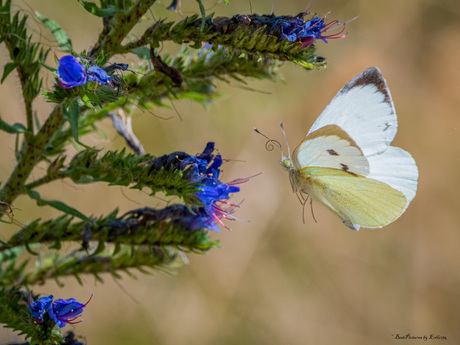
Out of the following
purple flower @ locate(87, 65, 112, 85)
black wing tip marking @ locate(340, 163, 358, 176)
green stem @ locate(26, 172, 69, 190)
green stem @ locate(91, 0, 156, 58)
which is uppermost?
black wing tip marking @ locate(340, 163, 358, 176)

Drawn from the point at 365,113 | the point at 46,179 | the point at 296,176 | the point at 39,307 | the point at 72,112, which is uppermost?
the point at 365,113

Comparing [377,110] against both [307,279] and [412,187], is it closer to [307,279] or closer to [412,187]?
[412,187]

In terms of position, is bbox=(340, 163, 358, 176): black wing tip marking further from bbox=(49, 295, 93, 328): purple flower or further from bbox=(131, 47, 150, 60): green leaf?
bbox=(49, 295, 93, 328): purple flower

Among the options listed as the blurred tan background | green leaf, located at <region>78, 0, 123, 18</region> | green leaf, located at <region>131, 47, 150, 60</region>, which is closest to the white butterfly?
green leaf, located at <region>131, 47, 150, 60</region>

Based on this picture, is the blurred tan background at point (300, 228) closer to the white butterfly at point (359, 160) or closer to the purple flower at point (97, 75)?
the white butterfly at point (359, 160)

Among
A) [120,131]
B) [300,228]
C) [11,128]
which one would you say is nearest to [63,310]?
[11,128]

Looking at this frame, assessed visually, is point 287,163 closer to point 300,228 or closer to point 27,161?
point 27,161

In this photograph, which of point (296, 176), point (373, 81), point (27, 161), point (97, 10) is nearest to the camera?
point (97, 10)
